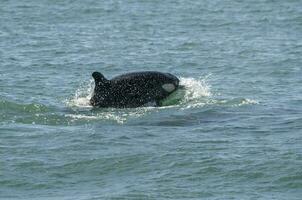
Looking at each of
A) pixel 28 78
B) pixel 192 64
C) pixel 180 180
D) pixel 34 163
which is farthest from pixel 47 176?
pixel 192 64

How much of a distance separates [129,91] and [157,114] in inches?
43.3

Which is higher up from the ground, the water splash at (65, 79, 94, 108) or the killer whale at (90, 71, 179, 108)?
the killer whale at (90, 71, 179, 108)

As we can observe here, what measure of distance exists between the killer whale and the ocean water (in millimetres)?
Result: 289

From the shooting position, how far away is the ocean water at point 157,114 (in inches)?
707

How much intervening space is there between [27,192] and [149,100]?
7195 millimetres

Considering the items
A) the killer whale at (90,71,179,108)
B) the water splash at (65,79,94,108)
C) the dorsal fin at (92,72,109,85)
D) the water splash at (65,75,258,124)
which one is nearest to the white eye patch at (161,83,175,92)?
the killer whale at (90,71,179,108)

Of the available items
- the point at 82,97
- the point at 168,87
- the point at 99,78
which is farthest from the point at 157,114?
the point at 82,97

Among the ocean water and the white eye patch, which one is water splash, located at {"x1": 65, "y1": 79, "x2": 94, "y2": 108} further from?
the white eye patch

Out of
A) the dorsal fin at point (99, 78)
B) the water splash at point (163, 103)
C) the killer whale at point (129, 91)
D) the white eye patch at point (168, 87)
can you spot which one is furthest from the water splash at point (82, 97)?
the white eye patch at point (168, 87)

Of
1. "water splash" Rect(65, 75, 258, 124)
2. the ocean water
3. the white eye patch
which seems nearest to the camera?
the ocean water

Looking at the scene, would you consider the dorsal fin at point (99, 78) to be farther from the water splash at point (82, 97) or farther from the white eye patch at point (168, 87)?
the white eye patch at point (168, 87)

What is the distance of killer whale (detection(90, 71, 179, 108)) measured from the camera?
2388cm

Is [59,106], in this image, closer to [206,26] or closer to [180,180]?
[180,180]

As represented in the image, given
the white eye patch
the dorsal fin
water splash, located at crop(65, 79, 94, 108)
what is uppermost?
the dorsal fin
